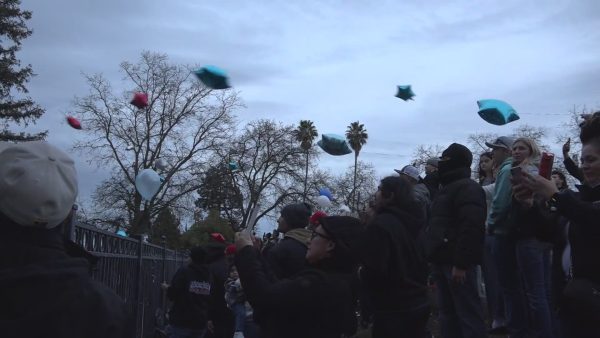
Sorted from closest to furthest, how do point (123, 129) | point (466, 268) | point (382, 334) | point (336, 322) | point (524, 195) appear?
point (524, 195) → point (336, 322) → point (382, 334) → point (466, 268) → point (123, 129)

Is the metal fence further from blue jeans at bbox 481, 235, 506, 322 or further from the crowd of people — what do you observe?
blue jeans at bbox 481, 235, 506, 322

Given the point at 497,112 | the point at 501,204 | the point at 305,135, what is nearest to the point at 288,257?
the point at 501,204

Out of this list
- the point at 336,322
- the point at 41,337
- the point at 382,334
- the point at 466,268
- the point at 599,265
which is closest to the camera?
the point at 41,337

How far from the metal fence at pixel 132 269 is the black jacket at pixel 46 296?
201 cm

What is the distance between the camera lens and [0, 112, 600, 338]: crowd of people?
207 centimetres

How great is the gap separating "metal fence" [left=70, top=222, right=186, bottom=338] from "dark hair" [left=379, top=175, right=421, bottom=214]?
84.0 inches

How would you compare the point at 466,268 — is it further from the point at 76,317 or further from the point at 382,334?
the point at 76,317

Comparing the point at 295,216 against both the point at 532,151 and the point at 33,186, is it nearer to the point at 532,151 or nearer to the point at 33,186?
the point at 532,151

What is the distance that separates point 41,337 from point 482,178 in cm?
689

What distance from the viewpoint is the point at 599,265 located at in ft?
10.8

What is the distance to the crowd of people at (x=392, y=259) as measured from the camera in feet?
6.81

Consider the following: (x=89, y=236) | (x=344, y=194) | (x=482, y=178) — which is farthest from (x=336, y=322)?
(x=344, y=194)

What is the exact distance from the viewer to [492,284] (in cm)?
680

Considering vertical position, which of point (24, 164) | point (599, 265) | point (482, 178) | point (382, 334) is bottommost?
point (382, 334)
